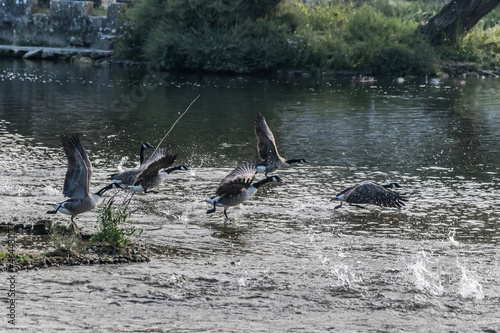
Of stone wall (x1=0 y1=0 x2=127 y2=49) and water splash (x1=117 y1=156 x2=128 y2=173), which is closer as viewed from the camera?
water splash (x1=117 y1=156 x2=128 y2=173)

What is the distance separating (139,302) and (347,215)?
4.31 meters

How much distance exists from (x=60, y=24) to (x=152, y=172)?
28677mm

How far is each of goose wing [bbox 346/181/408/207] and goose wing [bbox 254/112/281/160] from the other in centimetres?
232

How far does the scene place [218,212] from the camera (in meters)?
11.0

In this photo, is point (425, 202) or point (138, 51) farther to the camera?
point (138, 51)

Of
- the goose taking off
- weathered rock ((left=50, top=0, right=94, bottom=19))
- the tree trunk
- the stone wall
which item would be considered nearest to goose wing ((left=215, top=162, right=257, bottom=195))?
the goose taking off

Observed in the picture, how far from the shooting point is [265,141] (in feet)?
41.6

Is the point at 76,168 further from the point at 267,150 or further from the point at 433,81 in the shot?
the point at 433,81

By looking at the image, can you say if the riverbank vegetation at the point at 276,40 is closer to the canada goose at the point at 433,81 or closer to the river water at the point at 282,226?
the canada goose at the point at 433,81

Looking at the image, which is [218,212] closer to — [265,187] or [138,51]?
[265,187]

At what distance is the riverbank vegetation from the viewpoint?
32.3 meters

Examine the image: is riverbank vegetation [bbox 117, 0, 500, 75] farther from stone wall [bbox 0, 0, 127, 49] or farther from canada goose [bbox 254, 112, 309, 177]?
canada goose [bbox 254, 112, 309, 177]

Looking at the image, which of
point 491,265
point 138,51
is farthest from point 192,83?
point 491,265

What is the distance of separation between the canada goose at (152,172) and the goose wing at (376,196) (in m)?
2.61
